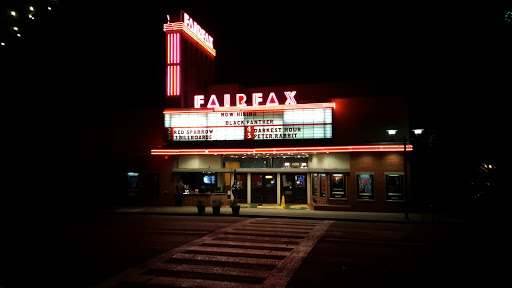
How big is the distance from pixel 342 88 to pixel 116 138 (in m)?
17.8

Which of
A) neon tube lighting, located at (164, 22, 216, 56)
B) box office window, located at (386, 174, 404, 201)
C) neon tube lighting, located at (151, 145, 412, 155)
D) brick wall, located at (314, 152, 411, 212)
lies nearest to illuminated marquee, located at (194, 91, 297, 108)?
neon tube lighting, located at (151, 145, 412, 155)

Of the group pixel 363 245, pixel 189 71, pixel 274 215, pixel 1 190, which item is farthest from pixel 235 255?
pixel 1 190

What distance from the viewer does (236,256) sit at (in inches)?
408

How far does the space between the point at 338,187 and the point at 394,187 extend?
337 cm

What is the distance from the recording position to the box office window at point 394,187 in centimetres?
2153

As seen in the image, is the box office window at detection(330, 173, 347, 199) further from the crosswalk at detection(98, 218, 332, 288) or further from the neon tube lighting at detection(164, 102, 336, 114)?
the crosswalk at detection(98, 218, 332, 288)

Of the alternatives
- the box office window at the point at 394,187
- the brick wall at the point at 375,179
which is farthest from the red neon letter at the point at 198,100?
the box office window at the point at 394,187

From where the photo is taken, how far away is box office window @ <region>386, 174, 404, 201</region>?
2153 cm

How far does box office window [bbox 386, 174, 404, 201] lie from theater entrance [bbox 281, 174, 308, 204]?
585 centimetres

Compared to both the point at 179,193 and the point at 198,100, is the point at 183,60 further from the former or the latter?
the point at 179,193

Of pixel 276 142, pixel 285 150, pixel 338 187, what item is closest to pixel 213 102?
pixel 276 142

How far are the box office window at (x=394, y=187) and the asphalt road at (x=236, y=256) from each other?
5341 mm

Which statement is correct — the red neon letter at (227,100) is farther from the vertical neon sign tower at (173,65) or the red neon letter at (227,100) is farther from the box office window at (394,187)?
the box office window at (394,187)

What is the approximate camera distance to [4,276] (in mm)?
8523
